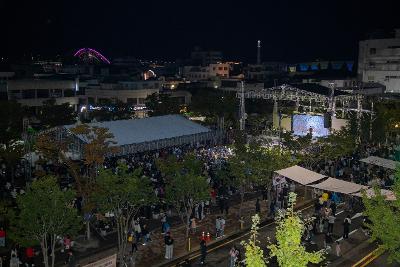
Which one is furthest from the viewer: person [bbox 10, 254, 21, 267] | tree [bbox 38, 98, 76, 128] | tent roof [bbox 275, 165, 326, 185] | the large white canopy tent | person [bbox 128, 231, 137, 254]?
tree [bbox 38, 98, 76, 128]

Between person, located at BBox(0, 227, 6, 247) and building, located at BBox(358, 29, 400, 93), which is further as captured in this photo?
building, located at BBox(358, 29, 400, 93)

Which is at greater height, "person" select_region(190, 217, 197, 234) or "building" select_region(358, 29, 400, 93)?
"building" select_region(358, 29, 400, 93)

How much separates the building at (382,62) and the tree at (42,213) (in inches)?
2584

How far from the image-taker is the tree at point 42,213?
1483 centimetres

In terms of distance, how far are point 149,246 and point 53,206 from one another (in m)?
5.76

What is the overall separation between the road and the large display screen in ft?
66.8

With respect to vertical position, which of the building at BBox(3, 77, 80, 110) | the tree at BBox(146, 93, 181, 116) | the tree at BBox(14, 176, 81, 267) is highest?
the building at BBox(3, 77, 80, 110)

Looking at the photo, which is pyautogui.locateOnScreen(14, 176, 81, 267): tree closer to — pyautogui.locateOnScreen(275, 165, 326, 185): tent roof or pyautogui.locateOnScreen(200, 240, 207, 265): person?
pyautogui.locateOnScreen(200, 240, 207, 265): person

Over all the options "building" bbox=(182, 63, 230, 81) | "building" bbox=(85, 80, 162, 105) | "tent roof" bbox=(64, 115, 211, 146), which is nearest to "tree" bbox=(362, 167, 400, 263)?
"tent roof" bbox=(64, 115, 211, 146)

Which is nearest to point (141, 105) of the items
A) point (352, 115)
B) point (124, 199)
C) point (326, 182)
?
point (352, 115)

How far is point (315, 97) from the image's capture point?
44.2 meters

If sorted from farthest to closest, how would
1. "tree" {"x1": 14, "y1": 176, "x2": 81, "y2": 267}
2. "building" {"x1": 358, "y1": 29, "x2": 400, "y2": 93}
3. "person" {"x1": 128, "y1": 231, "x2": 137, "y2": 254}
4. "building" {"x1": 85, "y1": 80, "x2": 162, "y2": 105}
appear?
"building" {"x1": 358, "y1": 29, "x2": 400, "y2": 93}, "building" {"x1": 85, "y1": 80, "x2": 162, "y2": 105}, "person" {"x1": 128, "y1": 231, "x2": 137, "y2": 254}, "tree" {"x1": 14, "y1": 176, "x2": 81, "y2": 267}

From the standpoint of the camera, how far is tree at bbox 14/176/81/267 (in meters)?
14.8

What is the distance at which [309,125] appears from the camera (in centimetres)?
4444
